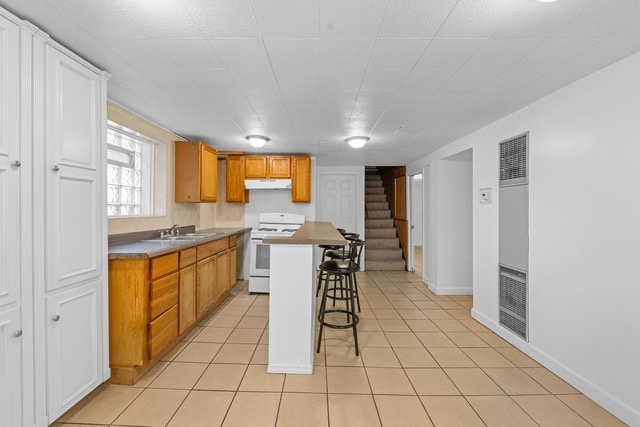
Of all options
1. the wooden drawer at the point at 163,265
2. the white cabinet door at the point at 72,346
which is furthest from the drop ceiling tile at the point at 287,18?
the white cabinet door at the point at 72,346

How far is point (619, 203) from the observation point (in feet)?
6.40

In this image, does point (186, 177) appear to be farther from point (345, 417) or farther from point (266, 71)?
point (345, 417)

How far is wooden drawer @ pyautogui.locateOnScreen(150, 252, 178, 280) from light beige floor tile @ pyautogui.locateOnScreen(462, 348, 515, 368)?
2778 millimetres

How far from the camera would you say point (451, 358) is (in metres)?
2.69

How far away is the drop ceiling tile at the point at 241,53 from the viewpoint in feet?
5.83

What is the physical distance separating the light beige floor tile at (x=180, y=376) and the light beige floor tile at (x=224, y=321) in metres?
0.85

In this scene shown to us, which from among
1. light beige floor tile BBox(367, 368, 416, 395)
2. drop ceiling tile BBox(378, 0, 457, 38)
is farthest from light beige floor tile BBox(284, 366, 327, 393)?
drop ceiling tile BBox(378, 0, 457, 38)

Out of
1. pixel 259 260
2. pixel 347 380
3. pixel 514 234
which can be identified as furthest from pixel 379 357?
pixel 259 260

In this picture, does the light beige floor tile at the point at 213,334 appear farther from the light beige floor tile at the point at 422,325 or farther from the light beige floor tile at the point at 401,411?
the light beige floor tile at the point at 422,325

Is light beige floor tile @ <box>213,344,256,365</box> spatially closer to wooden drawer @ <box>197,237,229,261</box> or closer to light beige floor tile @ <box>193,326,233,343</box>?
light beige floor tile @ <box>193,326,233,343</box>

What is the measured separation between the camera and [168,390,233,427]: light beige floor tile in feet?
6.08

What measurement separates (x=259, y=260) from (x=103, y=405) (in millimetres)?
2792

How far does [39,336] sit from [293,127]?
2.85m

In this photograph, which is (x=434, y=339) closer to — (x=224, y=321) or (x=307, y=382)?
(x=307, y=382)
